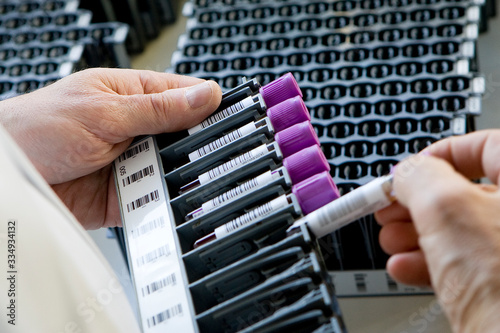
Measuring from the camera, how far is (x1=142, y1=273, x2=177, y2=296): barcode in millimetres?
703

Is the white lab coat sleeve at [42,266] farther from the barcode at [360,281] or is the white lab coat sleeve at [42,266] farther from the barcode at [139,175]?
the barcode at [360,281]

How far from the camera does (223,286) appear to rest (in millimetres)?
702

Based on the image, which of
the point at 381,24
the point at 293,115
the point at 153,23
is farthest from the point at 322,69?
the point at 153,23

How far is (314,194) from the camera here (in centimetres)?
71

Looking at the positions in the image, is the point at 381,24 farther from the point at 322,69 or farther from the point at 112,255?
the point at 112,255

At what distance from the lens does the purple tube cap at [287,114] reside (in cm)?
78

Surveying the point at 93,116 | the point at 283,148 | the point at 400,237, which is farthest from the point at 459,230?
the point at 93,116

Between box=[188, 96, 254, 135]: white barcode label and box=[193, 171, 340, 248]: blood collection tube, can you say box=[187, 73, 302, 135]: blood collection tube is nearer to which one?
box=[188, 96, 254, 135]: white barcode label

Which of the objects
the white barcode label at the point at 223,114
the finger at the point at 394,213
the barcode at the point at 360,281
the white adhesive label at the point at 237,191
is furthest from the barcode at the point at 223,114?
the barcode at the point at 360,281

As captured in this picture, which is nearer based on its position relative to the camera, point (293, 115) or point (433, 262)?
point (433, 262)

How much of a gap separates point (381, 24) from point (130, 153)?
575mm

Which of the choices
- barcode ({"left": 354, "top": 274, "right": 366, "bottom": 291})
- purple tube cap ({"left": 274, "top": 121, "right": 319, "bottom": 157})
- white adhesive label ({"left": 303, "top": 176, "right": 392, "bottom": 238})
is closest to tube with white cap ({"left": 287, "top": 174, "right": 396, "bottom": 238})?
white adhesive label ({"left": 303, "top": 176, "right": 392, "bottom": 238})

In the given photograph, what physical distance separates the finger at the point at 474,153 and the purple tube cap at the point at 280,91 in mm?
193

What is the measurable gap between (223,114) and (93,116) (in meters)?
0.17
